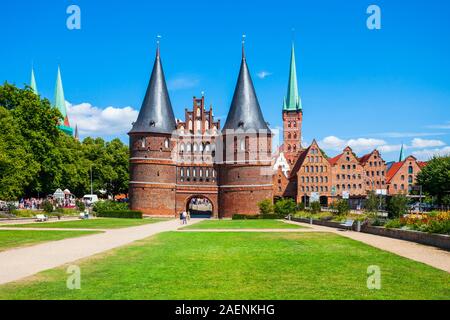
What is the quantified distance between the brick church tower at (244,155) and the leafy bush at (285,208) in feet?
14.8

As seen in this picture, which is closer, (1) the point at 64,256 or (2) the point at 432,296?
(2) the point at 432,296

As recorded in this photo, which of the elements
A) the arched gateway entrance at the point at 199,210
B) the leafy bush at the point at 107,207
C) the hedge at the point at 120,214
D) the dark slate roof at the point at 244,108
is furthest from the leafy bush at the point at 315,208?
the leafy bush at the point at 107,207

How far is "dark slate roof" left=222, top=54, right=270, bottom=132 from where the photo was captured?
63.2 m

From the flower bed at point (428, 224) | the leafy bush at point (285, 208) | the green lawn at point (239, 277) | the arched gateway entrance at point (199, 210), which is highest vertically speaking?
the flower bed at point (428, 224)

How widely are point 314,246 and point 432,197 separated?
5381 cm

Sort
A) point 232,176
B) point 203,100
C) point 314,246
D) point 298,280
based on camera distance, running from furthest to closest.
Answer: point 203,100 → point 232,176 → point 314,246 → point 298,280

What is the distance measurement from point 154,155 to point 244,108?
1275 cm

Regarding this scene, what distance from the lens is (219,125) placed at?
2657 inches

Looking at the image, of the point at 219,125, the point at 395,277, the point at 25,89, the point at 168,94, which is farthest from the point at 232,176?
the point at 395,277

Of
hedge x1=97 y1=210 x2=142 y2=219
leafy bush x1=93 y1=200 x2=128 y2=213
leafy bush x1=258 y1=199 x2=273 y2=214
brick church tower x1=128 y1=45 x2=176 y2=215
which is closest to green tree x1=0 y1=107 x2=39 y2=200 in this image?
hedge x1=97 y1=210 x2=142 y2=219

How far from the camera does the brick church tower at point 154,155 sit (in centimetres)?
6166

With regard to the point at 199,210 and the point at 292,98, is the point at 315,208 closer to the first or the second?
the point at 199,210

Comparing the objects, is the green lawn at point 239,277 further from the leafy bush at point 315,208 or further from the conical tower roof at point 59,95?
the conical tower roof at point 59,95
